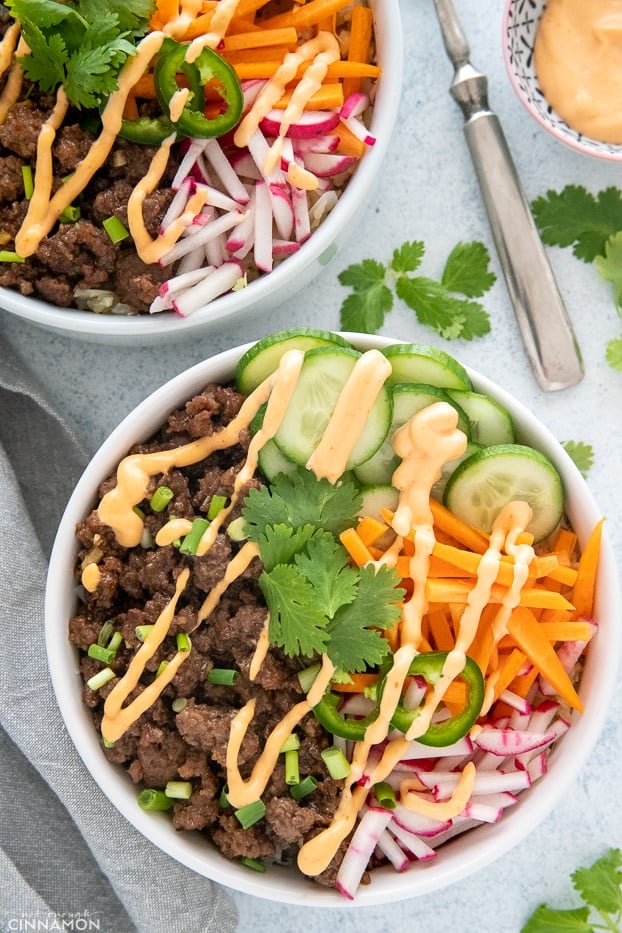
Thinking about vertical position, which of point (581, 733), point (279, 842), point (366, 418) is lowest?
point (279, 842)

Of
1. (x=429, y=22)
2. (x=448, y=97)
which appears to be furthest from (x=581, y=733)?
(x=429, y=22)

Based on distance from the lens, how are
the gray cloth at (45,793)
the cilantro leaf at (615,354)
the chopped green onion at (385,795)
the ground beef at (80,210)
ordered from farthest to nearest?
the cilantro leaf at (615,354) → the gray cloth at (45,793) → the ground beef at (80,210) → the chopped green onion at (385,795)

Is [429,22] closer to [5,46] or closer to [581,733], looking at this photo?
[5,46]

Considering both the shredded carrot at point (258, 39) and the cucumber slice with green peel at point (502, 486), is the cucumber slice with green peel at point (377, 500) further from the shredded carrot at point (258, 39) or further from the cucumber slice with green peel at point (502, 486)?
the shredded carrot at point (258, 39)

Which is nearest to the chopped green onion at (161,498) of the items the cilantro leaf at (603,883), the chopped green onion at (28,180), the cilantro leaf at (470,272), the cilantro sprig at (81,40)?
the chopped green onion at (28,180)

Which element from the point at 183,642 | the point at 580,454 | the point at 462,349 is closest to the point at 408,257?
the point at 462,349

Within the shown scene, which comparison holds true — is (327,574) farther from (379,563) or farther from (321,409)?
(321,409)
